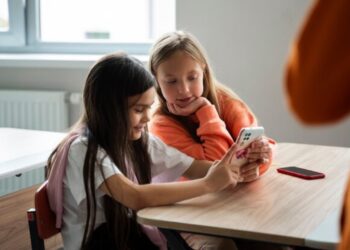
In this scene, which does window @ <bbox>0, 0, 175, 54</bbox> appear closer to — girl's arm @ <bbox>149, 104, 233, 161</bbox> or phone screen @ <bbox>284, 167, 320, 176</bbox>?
girl's arm @ <bbox>149, 104, 233, 161</bbox>

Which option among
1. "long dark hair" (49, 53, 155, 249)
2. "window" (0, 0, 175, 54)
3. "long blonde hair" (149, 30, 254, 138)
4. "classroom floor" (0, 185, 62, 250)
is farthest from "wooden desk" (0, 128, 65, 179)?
"window" (0, 0, 175, 54)

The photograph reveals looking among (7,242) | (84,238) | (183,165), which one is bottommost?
(7,242)

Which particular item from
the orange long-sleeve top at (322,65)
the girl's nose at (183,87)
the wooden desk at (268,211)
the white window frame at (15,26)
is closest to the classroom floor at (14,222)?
the girl's nose at (183,87)

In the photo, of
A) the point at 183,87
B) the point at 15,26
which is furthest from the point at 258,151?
the point at 15,26

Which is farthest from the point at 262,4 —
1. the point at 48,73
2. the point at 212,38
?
the point at 48,73

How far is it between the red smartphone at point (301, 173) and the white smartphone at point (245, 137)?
173 millimetres

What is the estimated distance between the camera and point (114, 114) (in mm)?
1784

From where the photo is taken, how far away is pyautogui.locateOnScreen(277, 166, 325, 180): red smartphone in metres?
1.84

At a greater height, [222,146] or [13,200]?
[222,146]

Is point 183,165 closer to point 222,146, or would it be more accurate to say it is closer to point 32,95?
point 222,146

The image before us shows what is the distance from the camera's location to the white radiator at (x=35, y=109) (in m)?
3.78

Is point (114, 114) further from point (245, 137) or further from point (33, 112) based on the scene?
point (33, 112)

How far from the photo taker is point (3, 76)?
404 cm

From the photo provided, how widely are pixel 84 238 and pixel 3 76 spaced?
2.55 metres
